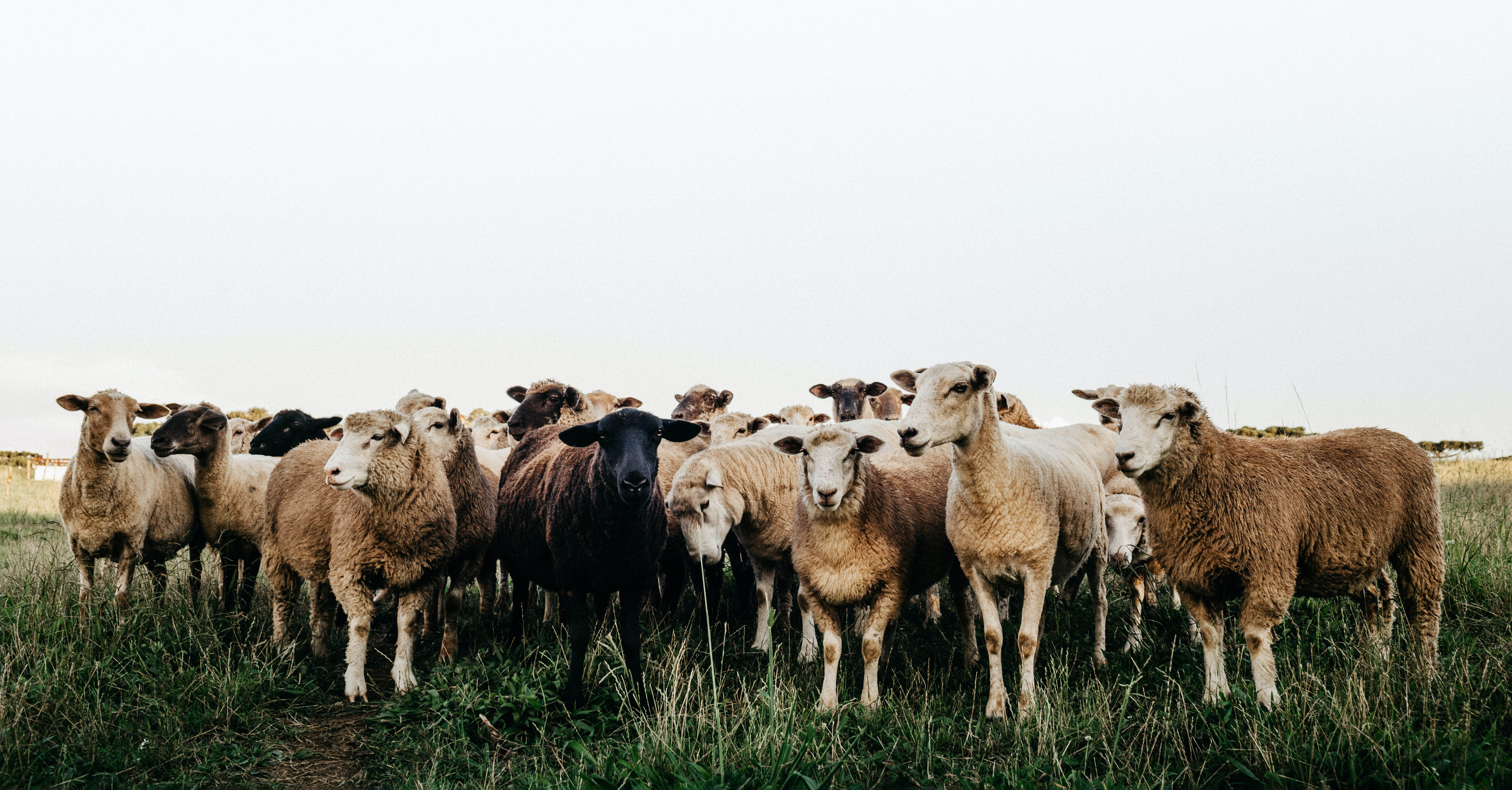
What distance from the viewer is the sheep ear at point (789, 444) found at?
21.3ft

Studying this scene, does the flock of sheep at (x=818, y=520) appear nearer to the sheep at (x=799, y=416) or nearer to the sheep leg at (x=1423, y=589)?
the sheep leg at (x=1423, y=589)

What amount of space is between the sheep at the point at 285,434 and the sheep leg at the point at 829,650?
6.48 meters

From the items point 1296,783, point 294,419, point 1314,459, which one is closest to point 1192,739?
point 1296,783

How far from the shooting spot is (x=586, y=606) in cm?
626

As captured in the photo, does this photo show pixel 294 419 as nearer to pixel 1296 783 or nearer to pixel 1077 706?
pixel 1077 706

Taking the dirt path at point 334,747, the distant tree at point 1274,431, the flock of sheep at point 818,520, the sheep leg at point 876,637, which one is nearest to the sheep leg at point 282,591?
the flock of sheep at point 818,520

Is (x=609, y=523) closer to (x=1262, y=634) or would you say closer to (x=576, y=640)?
(x=576, y=640)

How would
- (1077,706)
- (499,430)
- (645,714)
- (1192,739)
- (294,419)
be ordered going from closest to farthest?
(1192,739) → (645,714) → (1077,706) → (294,419) → (499,430)

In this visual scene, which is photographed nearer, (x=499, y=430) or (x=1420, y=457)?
(x=1420, y=457)

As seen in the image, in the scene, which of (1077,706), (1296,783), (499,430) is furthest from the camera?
A: (499,430)

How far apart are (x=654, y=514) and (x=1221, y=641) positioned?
394 cm

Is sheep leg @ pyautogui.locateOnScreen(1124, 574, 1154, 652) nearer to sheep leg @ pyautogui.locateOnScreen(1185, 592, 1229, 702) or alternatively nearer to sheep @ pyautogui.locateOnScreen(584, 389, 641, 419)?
sheep leg @ pyautogui.locateOnScreen(1185, 592, 1229, 702)

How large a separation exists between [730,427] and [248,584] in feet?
18.1

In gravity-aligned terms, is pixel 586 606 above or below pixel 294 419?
below
